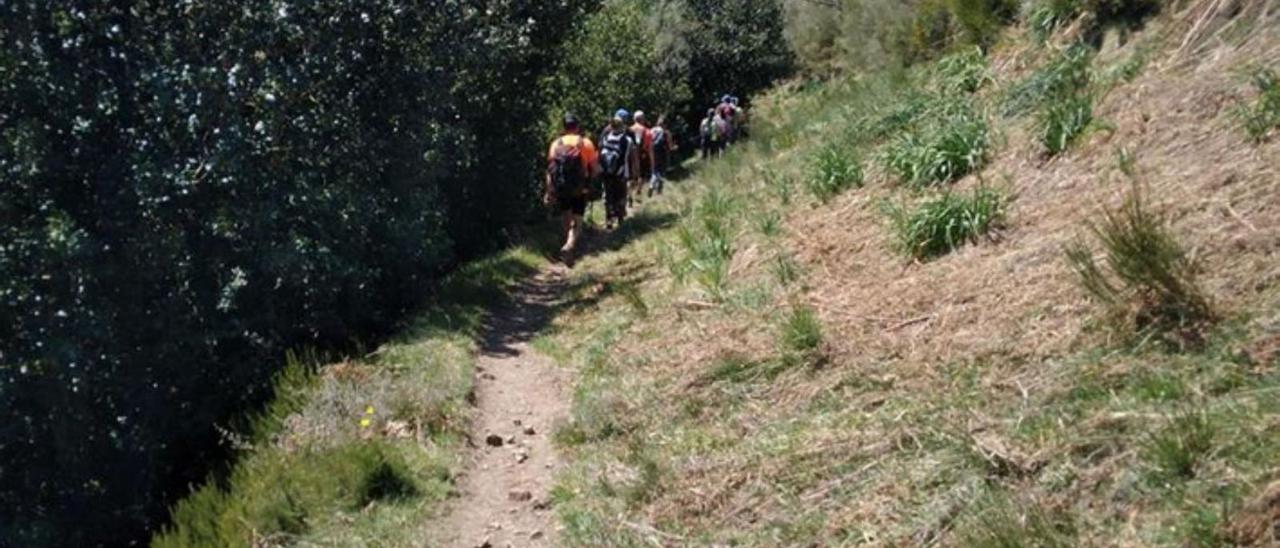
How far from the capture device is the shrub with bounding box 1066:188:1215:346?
6.09 m

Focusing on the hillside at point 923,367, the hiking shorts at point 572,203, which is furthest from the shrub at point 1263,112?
the hiking shorts at point 572,203

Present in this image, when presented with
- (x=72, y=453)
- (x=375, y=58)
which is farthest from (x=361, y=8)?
(x=72, y=453)

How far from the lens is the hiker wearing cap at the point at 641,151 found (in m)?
20.0

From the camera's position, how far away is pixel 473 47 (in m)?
14.8

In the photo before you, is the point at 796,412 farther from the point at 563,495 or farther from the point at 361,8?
the point at 361,8

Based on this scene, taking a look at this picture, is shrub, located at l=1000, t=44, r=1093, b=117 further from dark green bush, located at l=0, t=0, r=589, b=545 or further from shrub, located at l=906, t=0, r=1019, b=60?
dark green bush, located at l=0, t=0, r=589, b=545

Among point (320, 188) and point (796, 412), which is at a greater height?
point (320, 188)

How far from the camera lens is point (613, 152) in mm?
17531

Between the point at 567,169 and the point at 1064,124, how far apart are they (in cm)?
721

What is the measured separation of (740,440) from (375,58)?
7.79m

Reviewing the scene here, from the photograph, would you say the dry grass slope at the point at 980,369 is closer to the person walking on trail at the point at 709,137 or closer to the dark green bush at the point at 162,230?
the dark green bush at the point at 162,230

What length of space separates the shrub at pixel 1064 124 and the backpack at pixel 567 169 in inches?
268

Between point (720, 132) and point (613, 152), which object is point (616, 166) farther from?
point (720, 132)

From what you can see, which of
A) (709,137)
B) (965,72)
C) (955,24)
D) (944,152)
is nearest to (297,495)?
(944,152)
